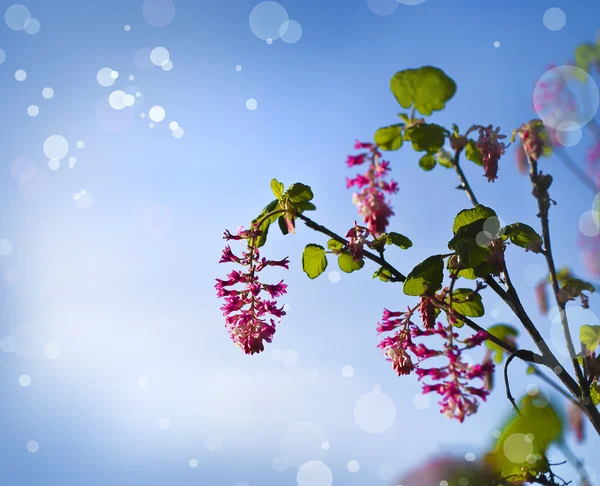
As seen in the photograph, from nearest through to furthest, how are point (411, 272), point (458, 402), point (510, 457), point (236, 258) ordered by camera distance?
point (510, 457)
point (458, 402)
point (411, 272)
point (236, 258)

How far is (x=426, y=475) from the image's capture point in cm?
151

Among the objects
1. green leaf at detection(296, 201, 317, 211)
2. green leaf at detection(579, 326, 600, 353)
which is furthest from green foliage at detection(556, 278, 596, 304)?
green leaf at detection(296, 201, 317, 211)

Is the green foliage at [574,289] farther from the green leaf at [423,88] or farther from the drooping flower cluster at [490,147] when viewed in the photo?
the green leaf at [423,88]

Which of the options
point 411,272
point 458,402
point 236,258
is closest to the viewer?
point 458,402

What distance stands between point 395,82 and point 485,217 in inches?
26.6

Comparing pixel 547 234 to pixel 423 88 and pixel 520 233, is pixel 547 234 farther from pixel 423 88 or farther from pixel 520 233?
pixel 423 88

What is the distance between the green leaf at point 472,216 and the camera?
2232 mm

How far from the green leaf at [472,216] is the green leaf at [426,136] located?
0.33 m

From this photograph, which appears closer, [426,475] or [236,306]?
[426,475]

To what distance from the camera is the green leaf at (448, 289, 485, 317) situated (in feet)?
8.23

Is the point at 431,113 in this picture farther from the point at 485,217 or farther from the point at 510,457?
the point at 510,457

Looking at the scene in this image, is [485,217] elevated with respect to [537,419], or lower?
elevated

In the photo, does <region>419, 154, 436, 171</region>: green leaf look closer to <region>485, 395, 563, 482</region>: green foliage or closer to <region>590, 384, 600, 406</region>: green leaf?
<region>485, 395, 563, 482</region>: green foliage

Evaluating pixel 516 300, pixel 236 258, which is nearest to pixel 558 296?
pixel 516 300
